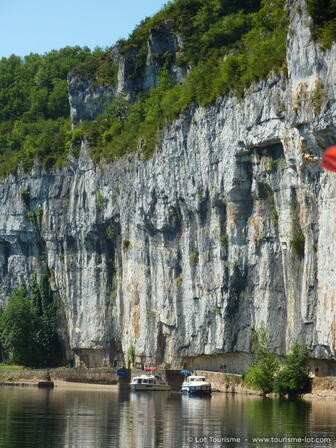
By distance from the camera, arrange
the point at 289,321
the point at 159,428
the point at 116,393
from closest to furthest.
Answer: the point at 159,428
the point at 289,321
the point at 116,393

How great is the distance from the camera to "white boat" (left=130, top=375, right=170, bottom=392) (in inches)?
3022

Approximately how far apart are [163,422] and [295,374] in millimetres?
13556

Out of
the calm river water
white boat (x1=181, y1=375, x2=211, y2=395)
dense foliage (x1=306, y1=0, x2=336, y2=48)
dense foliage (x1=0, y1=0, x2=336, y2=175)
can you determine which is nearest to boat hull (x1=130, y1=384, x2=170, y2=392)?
white boat (x1=181, y1=375, x2=211, y2=395)

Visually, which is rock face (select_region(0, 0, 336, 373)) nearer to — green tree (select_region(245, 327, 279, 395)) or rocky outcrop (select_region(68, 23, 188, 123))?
green tree (select_region(245, 327, 279, 395))

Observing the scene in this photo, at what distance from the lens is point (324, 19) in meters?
59.5

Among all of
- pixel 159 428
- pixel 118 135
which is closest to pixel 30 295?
pixel 118 135

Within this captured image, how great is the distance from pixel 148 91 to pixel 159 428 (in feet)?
191

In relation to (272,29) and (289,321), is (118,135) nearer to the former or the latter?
(272,29)

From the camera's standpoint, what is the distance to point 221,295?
235ft

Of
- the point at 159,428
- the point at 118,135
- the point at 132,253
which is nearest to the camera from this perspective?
the point at 159,428

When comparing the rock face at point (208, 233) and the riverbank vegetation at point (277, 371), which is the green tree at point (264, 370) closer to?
the riverbank vegetation at point (277, 371)

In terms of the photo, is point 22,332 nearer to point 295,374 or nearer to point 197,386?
point 197,386

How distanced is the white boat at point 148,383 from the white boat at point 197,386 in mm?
5522

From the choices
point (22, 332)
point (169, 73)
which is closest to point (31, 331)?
point (22, 332)
